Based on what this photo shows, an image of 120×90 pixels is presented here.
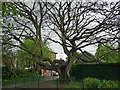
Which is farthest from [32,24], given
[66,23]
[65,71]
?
[65,71]

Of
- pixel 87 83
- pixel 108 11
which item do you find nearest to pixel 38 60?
pixel 87 83

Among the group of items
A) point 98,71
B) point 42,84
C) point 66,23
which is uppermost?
point 66,23

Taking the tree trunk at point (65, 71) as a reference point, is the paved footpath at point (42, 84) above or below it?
below

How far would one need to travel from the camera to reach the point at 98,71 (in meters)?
8.22

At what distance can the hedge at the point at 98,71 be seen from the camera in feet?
22.6

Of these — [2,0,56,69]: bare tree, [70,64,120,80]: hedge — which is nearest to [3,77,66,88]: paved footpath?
[2,0,56,69]: bare tree

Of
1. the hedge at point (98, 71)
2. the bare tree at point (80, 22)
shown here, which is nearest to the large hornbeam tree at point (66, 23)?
the bare tree at point (80, 22)

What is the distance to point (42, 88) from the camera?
6023 mm

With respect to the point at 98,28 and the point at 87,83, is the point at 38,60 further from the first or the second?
the point at 98,28

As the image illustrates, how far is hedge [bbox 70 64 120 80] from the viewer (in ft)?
22.6

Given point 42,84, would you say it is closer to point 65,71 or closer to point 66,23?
point 65,71

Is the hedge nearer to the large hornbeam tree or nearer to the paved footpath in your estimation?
the large hornbeam tree

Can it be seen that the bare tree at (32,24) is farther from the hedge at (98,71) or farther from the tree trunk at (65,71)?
the hedge at (98,71)

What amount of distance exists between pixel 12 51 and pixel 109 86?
8.04 metres
